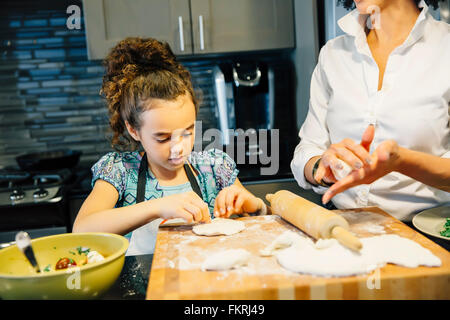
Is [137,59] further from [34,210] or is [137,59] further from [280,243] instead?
[34,210]

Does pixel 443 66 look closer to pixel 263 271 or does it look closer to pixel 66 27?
pixel 263 271

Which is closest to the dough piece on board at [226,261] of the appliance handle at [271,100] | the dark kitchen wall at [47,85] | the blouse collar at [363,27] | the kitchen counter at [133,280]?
the kitchen counter at [133,280]

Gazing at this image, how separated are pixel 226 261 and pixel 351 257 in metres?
0.21

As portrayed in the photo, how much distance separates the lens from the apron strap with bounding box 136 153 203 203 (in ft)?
4.19

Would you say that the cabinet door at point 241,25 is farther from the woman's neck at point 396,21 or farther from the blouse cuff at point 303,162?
the blouse cuff at point 303,162

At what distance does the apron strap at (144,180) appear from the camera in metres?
1.28

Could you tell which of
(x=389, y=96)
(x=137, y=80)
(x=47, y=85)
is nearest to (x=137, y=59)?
(x=137, y=80)

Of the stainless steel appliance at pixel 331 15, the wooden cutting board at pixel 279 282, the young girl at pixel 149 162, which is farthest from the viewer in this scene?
the stainless steel appliance at pixel 331 15

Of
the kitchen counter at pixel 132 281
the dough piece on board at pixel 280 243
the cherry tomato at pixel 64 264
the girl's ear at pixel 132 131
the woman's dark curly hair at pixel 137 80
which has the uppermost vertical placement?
the woman's dark curly hair at pixel 137 80

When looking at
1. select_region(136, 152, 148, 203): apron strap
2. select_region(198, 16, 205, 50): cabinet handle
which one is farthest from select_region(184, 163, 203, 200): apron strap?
select_region(198, 16, 205, 50): cabinet handle

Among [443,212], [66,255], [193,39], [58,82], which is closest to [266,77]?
[193,39]

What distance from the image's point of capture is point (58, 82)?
100 inches

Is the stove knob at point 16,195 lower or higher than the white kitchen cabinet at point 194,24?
lower

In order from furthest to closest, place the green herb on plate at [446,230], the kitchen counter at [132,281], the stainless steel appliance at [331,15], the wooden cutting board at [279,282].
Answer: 1. the stainless steel appliance at [331,15]
2. the green herb on plate at [446,230]
3. the kitchen counter at [132,281]
4. the wooden cutting board at [279,282]
